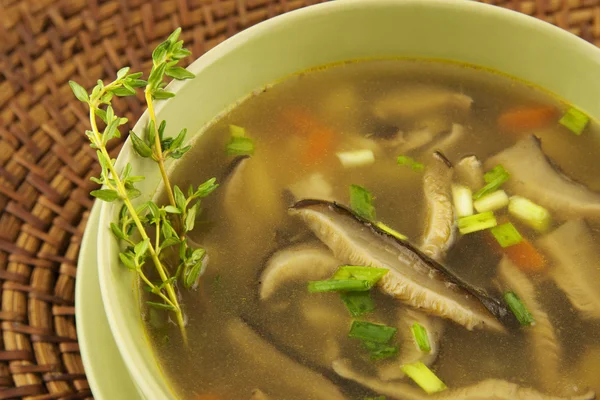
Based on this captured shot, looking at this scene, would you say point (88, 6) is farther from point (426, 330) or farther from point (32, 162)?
point (426, 330)

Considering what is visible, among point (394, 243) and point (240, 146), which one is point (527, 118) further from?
point (240, 146)

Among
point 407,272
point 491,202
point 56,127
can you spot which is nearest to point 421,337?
point 407,272

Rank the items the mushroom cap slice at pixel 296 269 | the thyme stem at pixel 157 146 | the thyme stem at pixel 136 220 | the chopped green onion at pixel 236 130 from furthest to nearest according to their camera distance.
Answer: the chopped green onion at pixel 236 130 → the mushroom cap slice at pixel 296 269 → the thyme stem at pixel 157 146 → the thyme stem at pixel 136 220

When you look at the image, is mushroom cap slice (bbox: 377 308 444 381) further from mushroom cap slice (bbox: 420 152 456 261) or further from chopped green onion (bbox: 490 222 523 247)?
chopped green onion (bbox: 490 222 523 247)

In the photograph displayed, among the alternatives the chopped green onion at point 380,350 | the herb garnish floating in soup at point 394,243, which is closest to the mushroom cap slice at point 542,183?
the herb garnish floating in soup at point 394,243

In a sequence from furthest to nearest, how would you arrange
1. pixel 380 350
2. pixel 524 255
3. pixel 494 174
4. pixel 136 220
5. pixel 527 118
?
pixel 527 118 → pixel 494 174 → pixel 524 255 → pixel 380 350 → pixel 136 220

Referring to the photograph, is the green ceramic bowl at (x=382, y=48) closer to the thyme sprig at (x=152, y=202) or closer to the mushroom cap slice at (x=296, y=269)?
the thyme sprig at (x=152, y=202)
